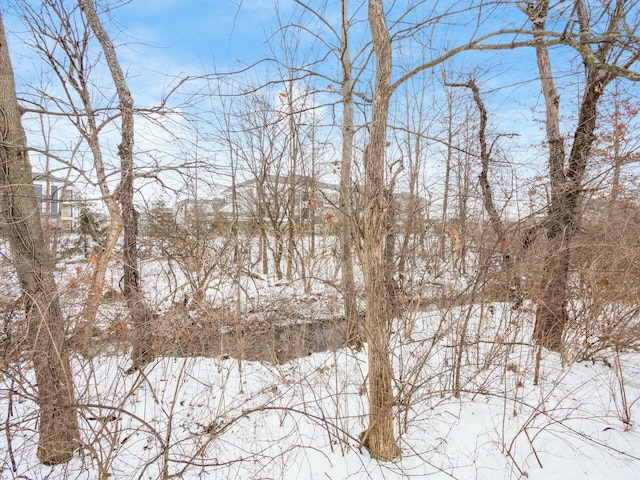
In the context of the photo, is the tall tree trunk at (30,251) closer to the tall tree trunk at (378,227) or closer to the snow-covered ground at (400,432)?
the snow-covered ground at (400,432)

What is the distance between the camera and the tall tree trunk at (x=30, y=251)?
2.80 metres

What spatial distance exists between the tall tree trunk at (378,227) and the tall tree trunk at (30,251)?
8.45 ft

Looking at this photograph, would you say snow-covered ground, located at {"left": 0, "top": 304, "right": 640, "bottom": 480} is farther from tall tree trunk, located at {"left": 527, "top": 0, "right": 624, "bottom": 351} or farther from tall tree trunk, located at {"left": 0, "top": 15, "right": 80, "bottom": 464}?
tall tree trunk, located at {"left": 527, "top": 0, "right": 624, "bottom": 351}

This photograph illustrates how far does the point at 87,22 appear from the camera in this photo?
525cm

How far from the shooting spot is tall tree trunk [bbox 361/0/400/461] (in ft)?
7.78

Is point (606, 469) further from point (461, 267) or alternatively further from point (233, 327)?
point (233, 327)

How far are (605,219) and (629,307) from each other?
113cm

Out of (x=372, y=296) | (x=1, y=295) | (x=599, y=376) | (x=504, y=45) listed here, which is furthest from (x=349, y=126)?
(x=1, y=295)

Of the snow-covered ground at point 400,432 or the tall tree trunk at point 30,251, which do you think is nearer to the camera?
the snow-covered ground at point 400,432

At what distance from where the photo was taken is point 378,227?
240cm

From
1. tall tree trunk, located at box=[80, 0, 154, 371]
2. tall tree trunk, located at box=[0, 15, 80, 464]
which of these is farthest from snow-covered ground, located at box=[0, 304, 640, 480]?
tall tree trunk, located at box=[80, 0, 154, 371]

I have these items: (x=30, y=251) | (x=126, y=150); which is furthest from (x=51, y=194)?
(x=126, y=150)

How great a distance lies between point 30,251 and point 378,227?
3.06m

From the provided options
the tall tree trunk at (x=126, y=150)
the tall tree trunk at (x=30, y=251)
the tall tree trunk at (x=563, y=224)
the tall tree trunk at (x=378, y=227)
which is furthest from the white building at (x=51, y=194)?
the tall tree trunk at (x=563, y=224)
